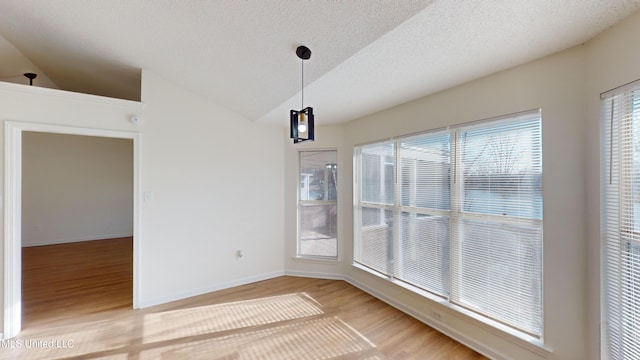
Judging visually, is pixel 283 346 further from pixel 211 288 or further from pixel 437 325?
pixel 211 288

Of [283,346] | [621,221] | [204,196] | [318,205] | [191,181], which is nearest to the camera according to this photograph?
[621,221]

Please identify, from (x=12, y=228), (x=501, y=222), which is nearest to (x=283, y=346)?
(x=501, y=222)

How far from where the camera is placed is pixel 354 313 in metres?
3.03

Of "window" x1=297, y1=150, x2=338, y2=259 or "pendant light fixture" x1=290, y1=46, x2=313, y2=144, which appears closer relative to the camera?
"pendant light fixture" x1=290, y1=46, x2=313, y2=144

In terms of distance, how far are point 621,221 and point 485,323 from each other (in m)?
1.27

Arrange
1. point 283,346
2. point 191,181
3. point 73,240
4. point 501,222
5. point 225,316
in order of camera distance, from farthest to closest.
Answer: point 73,240
point 191,181
point 225,316
point 283,346
point 501,222

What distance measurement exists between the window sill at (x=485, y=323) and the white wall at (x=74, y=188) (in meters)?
7.65

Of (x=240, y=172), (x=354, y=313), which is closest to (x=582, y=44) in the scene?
(x=354, y=313)

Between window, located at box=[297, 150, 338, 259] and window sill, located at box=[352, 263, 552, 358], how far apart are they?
Answer: 1382 millimetres

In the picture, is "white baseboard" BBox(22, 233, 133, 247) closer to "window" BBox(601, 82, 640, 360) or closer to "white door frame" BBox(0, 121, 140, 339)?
"white door frame" BBox(0, 121, 140, 339)

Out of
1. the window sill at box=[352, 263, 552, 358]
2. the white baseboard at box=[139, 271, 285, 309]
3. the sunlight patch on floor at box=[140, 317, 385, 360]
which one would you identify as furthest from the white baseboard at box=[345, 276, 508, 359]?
the white baseboard at box=[139, 271, 285, 309]

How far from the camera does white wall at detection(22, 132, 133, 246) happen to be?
6.06 metres

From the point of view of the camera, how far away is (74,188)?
21.4 ft

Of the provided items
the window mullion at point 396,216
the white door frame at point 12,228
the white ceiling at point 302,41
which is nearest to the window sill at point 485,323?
the window mullion at point 396,216
